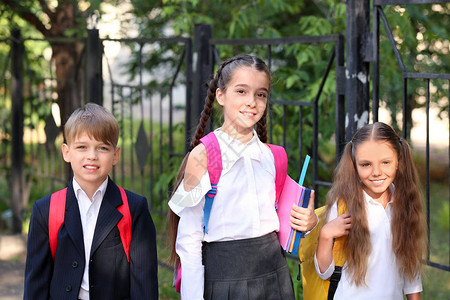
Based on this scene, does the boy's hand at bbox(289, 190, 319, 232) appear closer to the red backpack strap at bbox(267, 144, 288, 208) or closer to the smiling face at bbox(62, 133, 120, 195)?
the red backpack strap at bbox(267, 144, 288, 208)

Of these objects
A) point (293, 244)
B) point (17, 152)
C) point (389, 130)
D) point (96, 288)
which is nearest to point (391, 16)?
point (389, 130)

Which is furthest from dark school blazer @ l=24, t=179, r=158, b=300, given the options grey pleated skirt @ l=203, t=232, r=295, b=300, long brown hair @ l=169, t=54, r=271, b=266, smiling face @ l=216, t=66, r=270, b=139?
smiling face @ l=216, t=66, r=270, b=139

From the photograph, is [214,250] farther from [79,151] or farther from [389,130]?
[389,130]

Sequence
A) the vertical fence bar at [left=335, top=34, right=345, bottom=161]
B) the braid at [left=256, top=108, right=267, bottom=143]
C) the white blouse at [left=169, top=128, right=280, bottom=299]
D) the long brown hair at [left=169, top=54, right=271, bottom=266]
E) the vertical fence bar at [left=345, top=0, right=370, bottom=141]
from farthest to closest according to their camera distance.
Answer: the vertical fence bar at [left=335, top=34, right=345, bottom=161]
the vertical fence bar at [left=345, top=0, right=370, bottom=141]
the braid at [left=256, top=108, right=267, bottom=143]
the long brown hair at [left=169, top=54, right=271, bottom=266]
the white blouse at [left=169, top=128, right=280, bottom=299]

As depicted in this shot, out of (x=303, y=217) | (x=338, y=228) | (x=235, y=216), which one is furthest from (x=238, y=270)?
(x=338, y=228)

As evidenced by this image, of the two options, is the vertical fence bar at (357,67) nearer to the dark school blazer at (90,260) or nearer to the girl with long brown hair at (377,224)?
the girl with long brown hair at (377,224)

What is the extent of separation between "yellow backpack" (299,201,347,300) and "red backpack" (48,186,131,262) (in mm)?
718

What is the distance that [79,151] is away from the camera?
2.49m

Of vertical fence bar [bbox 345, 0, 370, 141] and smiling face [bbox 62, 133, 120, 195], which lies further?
vertical fence bar [bbox 345, 0, 370, 141]

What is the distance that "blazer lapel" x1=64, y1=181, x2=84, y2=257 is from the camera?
245 centimetres

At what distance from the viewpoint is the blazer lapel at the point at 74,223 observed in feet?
8.04

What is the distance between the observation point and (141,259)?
2529 millimetres

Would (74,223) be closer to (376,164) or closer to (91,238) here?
(91,238)

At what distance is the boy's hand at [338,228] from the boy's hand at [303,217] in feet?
0.33
